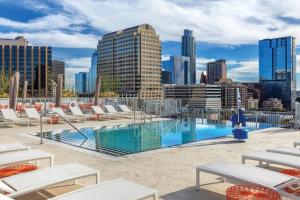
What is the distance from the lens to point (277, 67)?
17425 cm

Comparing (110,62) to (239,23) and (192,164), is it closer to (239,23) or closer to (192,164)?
(239,23)

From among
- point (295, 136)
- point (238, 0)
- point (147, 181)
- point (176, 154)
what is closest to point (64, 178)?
point (147, 181)

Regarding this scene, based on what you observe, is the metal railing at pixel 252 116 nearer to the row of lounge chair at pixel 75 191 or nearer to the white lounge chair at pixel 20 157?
the white lounge chair at pixel 20 157

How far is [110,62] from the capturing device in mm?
119938

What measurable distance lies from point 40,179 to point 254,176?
2419mm

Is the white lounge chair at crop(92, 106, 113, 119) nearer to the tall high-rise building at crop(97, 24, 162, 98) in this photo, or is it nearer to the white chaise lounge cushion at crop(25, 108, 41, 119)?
the white chaise lounge cushion at crop(25, 108, 41, 119)

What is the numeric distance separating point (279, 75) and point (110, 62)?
282 feet

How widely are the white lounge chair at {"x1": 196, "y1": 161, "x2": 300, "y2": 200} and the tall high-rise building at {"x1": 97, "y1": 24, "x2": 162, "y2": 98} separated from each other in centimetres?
10447

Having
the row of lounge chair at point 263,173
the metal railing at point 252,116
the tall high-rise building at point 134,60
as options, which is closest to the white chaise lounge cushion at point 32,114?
the metal railing at point 252,116

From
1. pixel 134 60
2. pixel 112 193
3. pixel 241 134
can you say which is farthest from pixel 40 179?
pixel 134 60

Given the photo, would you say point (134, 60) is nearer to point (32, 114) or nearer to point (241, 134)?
point (32, 114)

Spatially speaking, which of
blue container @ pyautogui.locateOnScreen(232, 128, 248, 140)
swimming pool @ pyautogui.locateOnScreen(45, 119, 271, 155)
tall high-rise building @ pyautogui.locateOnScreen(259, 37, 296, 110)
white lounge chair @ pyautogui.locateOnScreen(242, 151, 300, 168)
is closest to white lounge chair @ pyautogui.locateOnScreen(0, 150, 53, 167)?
swimming pool @ pyautogui.locateOnScreen(45, 119, 271, 155)

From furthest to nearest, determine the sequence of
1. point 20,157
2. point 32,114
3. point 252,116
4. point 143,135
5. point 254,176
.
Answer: point 252,116 < point 32,114 < point 143,135 < point 20,157 < point 254,176

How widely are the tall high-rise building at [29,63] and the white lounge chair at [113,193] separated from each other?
99.0 metres
